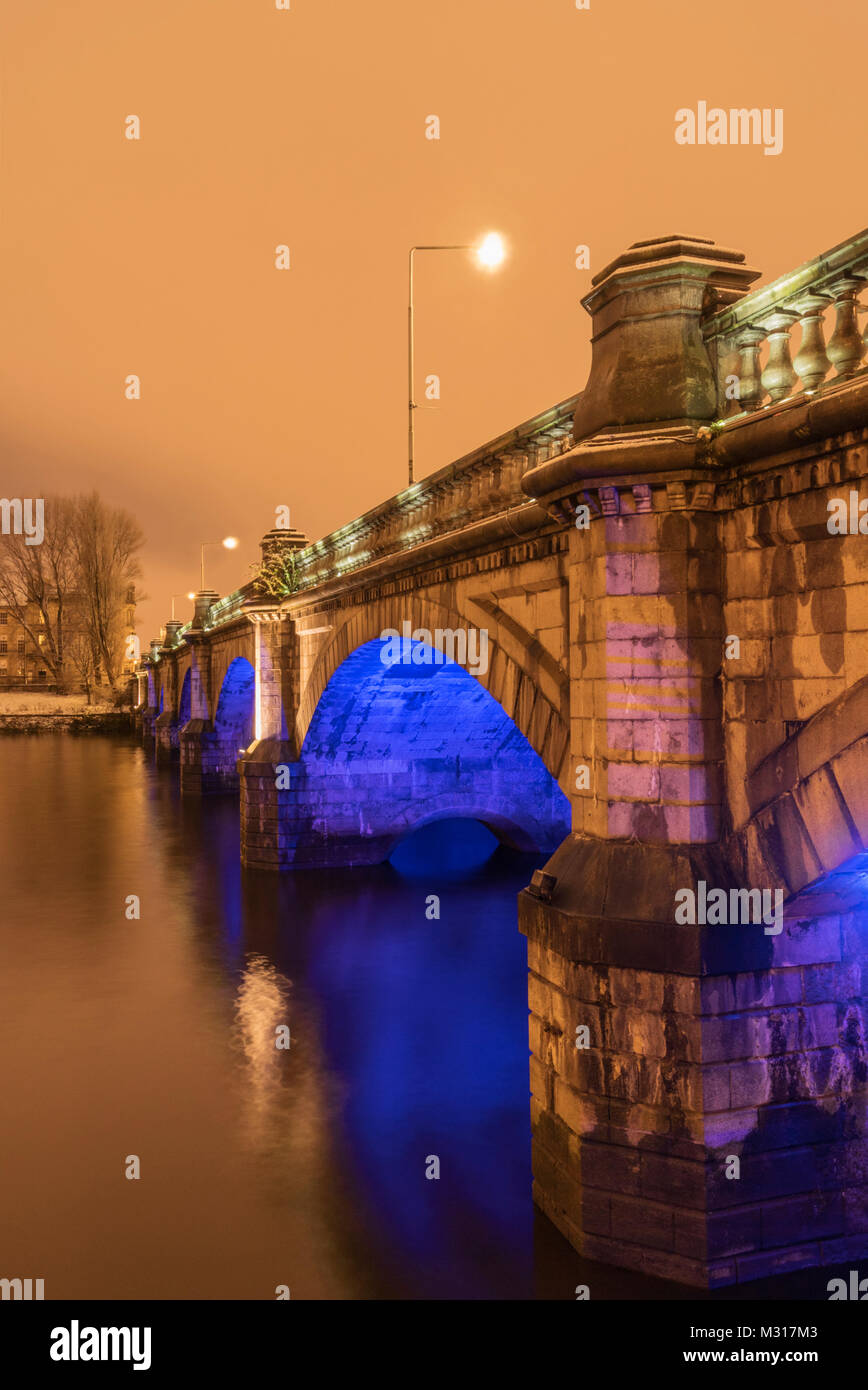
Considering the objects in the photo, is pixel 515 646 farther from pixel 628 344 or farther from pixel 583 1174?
pixel 583 1174

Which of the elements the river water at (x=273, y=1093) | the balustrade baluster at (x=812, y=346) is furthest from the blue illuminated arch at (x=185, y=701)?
the balustrade baluster at (x=812, y=346)

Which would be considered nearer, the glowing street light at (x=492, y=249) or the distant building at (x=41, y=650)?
the glowing street light at (x=492, y=249)

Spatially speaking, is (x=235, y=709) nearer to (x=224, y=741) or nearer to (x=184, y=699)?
(x=224, y=741)

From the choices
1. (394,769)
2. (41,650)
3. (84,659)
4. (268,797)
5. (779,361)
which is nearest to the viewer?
(779,361)

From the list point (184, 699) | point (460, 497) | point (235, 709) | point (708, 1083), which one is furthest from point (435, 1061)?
point (184, 699)

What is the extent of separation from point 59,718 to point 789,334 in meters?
77.9

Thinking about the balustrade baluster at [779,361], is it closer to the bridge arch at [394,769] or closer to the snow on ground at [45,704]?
the bridge arch at [394,769]

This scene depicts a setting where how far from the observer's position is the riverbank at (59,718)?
76.2 meters

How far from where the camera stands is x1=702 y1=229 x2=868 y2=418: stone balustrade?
5.58m

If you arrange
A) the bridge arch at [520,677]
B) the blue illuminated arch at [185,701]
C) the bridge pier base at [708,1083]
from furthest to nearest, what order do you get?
1. the blue illuminated arch at [185,701]
2. the bridge arch at [520,677]
3. the bridge pier base at [708,1083]

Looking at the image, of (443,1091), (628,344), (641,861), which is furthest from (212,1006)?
(628,344)

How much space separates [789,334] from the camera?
6227mm

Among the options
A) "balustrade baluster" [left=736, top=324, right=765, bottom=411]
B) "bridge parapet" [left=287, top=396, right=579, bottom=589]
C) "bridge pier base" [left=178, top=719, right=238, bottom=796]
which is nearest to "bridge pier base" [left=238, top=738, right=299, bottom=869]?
"bridge parapet" [left=287, top=396, right=579, bottom=589]

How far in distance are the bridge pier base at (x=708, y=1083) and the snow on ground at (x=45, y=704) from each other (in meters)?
75.1
